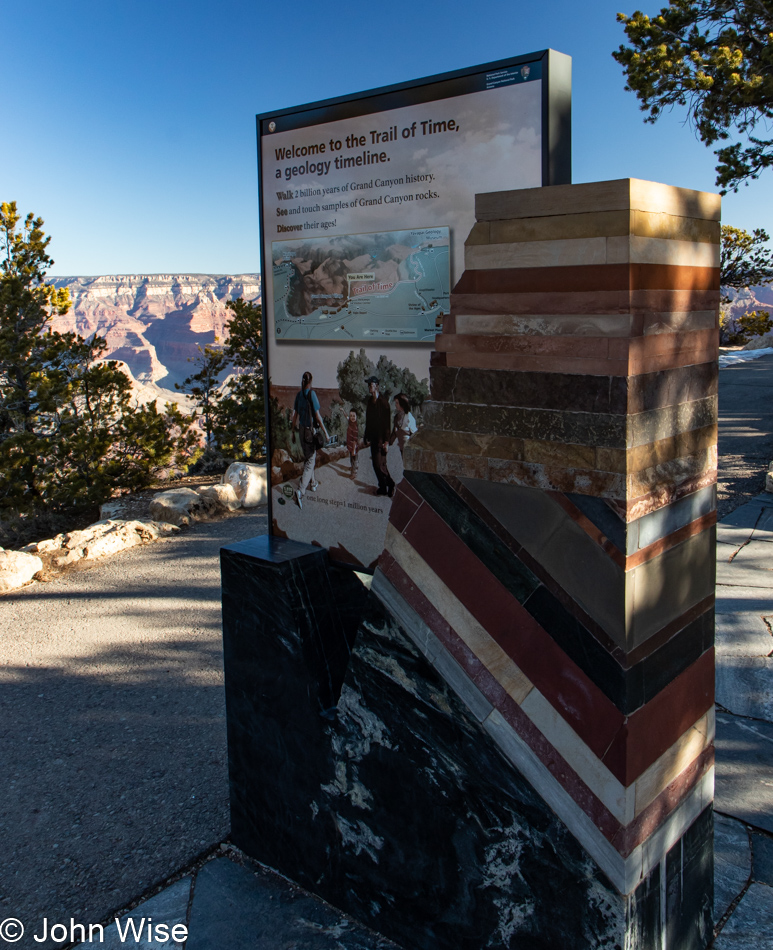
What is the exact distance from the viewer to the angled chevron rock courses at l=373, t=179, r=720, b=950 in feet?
4.90

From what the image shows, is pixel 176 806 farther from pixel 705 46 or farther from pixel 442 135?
pixel 705 46

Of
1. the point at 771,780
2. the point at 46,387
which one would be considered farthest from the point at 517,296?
the point at 46,387

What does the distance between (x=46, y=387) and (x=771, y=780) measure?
7.62 metres

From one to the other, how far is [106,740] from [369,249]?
2.42m

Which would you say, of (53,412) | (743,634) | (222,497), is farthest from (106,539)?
(743,634)

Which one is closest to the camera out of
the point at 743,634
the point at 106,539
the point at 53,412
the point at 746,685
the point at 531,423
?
the point at 531,423

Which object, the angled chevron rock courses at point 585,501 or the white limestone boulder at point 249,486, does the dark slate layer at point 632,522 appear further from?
the white limestone boulder at point 249,486

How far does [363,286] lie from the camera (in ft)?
7.00

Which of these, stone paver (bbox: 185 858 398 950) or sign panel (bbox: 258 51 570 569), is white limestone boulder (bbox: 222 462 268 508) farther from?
stone paver (bbox: 185 858 398 950)

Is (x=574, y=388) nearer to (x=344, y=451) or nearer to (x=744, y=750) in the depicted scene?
(x=344, y=451)

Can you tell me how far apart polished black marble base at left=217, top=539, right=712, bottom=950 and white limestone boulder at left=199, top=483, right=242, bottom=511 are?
490 centimetres

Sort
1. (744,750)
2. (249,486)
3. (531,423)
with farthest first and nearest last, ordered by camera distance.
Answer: (249,486) < (744,750) < (531,423)

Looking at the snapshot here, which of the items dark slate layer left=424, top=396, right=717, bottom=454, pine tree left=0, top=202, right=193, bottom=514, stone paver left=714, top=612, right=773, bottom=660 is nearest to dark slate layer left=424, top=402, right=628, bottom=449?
dark slate layer left=424, top=396, right=717, bottom=454

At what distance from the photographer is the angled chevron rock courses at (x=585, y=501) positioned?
1.49m
